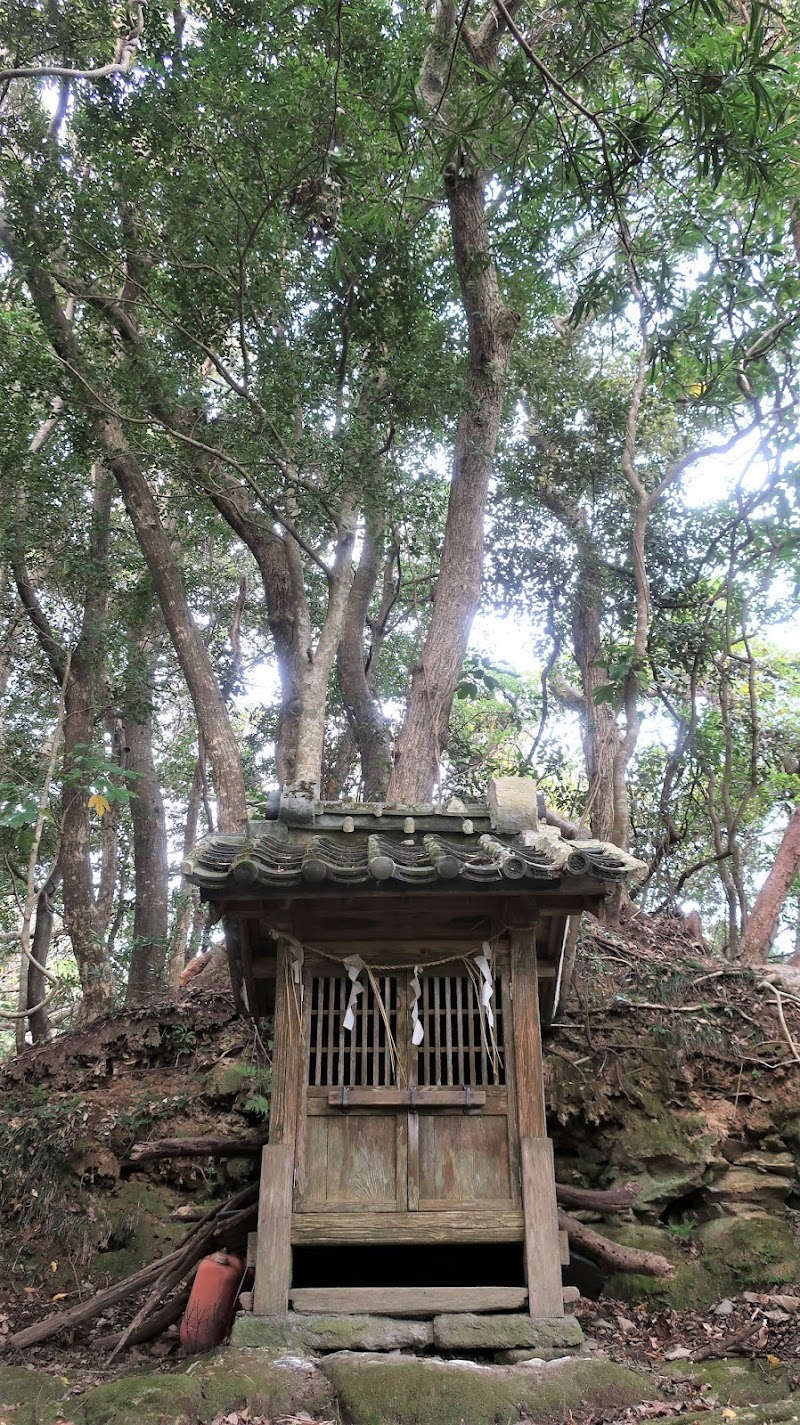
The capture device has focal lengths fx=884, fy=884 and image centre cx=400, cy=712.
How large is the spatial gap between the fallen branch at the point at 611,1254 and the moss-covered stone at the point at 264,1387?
2431 mm

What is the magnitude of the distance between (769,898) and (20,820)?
370 inches

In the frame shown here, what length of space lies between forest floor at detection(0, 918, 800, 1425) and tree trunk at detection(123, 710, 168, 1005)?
1.59m

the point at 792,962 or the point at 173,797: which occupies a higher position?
the point at 173,797

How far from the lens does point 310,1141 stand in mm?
6039

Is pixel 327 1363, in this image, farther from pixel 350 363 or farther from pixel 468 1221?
pixel 350 363

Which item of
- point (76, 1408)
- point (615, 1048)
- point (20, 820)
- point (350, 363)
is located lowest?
point (76, 1408)

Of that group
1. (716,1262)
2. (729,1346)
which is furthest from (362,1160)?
(716,1262)

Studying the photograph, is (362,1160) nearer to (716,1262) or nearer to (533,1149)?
(533,1149)

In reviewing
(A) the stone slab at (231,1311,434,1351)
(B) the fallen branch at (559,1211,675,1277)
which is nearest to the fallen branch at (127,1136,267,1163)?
(A) the stone slab at (231,1311,434,1351)

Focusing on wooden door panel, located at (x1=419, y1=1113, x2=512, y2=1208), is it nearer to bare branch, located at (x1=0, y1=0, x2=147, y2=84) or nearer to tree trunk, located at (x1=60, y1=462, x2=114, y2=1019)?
tree trunk, located at (x1=60, y1=462, x2=114, y2=1019)

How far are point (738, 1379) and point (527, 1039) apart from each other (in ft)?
7.83

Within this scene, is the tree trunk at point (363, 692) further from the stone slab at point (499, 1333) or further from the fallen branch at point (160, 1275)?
the stone slab at point (499, 1333)

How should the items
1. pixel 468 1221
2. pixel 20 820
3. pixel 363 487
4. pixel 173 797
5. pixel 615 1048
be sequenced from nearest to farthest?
1. pixel 468 1221
2. pixel 615 1048
3. pixel 20 820
4. pixel 363 487
5. pixel 173 797

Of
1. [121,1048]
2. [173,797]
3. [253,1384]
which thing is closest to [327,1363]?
[253,1384]
